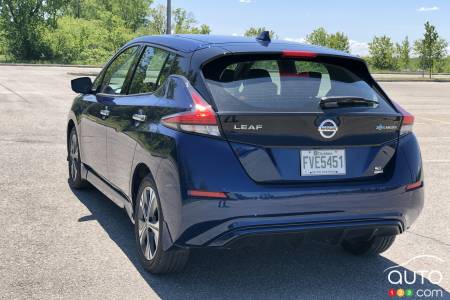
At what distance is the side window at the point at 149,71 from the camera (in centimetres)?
452

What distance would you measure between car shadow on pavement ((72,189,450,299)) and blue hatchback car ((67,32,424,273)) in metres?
0.22

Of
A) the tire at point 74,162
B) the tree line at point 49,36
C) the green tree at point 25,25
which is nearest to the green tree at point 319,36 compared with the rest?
the tree line at point 49,36

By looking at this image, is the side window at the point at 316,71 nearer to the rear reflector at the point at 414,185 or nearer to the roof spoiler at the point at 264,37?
the roof spoiler at the point at 264,37

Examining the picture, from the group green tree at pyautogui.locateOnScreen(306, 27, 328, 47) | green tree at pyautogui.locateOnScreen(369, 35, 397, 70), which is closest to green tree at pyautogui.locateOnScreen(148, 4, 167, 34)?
green tree at pyautogui.locateOnScreen(306, 27, 328, 47)

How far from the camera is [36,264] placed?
4332 millimetres

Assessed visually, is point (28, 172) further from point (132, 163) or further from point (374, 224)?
point (374, 224)

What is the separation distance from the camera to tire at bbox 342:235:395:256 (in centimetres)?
458

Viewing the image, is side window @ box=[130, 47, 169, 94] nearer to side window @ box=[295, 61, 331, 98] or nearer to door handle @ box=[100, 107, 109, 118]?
door handle @ box=[100, 107, 109, 118]

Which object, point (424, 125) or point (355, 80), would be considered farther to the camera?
point (424, 125)

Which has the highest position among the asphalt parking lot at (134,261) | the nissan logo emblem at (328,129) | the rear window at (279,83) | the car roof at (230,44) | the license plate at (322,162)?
the car roof at (230,44)

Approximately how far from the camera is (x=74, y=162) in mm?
6727

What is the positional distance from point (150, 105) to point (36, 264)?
139 centimetres

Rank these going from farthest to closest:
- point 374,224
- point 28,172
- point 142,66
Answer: point 28,172 → point 142,66 → point 374,224

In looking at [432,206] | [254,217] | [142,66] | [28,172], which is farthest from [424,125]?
[254,217]
